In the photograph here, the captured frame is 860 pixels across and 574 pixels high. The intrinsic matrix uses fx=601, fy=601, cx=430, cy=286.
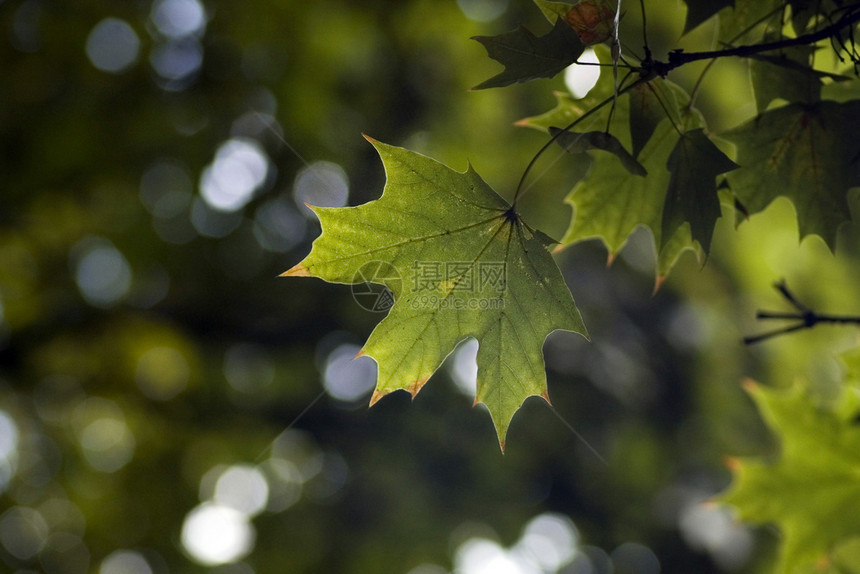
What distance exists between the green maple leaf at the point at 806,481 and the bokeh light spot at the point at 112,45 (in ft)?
14.5

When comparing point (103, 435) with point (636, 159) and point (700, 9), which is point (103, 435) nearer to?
point (636, 159)

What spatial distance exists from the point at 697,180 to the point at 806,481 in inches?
64.2

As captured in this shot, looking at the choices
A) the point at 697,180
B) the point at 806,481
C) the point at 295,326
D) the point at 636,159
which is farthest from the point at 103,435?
the point at 697,180

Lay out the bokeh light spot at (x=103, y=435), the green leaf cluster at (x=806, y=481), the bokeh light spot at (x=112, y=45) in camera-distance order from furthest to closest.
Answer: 1. the bokeh light spot at (x=103, y=435)
2. the bokeh light spot at (x=112, y=45)
3. the green leaf cluster at (x=806, y=481)

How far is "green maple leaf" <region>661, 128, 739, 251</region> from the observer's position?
1181 millimetres

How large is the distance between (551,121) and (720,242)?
522 centimetres

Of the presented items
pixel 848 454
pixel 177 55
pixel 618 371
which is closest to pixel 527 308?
pixel 848 454

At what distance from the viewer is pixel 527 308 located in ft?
4.09

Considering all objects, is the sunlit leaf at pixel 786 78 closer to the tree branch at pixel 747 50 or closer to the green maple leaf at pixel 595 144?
the tree branch at pixel 747 50

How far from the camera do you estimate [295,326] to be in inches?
210

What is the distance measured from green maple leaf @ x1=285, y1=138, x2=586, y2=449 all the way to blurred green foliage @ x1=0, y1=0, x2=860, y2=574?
10.1 feet

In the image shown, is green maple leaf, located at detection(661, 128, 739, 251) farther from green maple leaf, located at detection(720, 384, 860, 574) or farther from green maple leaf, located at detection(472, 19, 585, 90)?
green maple leaf, located at detection(720, 384, 860, 574)

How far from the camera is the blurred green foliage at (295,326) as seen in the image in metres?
4.32

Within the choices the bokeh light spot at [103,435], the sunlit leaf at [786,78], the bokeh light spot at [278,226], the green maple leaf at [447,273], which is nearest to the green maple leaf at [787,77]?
the sunlit leaf at [786,78]
